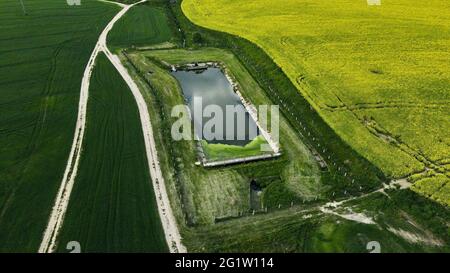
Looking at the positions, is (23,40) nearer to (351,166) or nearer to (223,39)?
(223,39)

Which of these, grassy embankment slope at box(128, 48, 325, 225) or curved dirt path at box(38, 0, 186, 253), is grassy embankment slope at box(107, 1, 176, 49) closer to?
curved dirt path at box(38, 0, 186, 253)

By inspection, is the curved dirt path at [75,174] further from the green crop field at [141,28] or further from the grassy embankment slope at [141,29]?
the green crop field at [141,28]

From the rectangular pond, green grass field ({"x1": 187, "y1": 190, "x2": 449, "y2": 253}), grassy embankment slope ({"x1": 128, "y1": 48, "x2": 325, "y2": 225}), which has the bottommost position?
green grass field ({"x1": 187, "y1": 190, "x2": 449, "y2": 253})

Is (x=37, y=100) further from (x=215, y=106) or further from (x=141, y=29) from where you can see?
(x=141, y=29)

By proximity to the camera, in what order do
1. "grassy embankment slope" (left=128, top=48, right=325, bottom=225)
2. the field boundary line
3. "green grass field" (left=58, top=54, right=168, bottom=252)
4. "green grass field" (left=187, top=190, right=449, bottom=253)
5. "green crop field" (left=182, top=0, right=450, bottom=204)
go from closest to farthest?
the field boundary line, "green grass field" (left=58, top=54, right=168, bottom=252), "green grass field" (left=187, top=190, right=449, bottom=253), "grassy embankment slope" (left=128, top=48, right=325, bottom=225), "green crop field" (left=182, top=0, right=450, bottom=204)

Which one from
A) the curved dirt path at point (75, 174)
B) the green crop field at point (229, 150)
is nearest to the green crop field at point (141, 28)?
the curved dirt path at point (75, 174)

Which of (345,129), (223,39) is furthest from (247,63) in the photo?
(345,129)

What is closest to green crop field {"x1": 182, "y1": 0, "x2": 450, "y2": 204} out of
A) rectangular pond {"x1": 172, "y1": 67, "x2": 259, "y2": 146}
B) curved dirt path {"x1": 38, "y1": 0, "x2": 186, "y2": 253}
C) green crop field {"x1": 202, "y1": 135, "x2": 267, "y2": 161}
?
rectangular pond {"x1": 172, "y1": 67, "x2": 259, "y2": 146}
